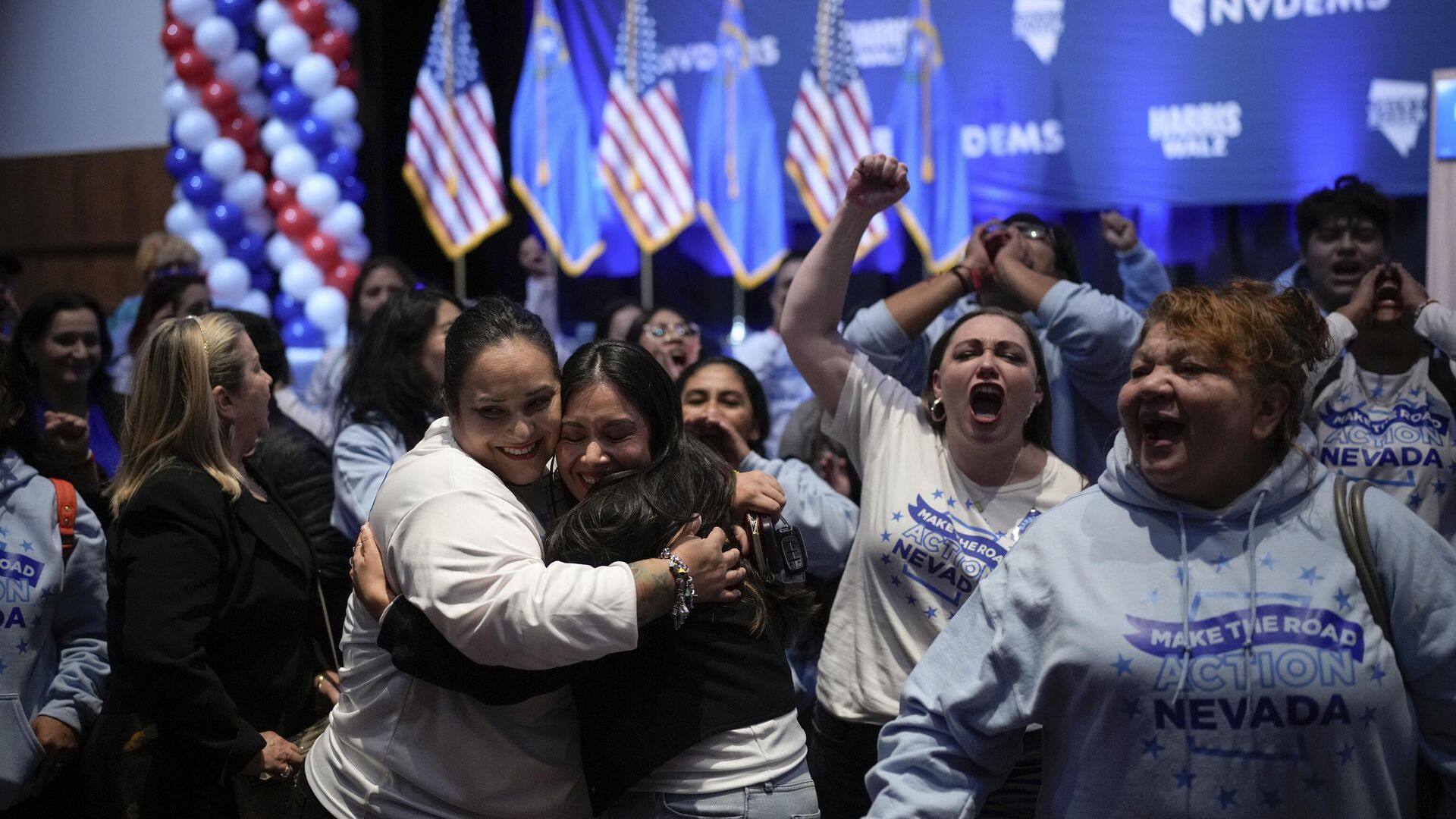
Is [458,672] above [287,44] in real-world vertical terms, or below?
below

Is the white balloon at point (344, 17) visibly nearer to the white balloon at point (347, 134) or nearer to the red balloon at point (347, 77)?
the red balloon at point (347, 77)

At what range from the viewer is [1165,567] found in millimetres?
1835

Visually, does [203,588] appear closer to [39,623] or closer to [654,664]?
[39,623]

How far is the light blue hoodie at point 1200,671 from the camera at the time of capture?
5.68 ft

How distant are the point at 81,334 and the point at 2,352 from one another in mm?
1122

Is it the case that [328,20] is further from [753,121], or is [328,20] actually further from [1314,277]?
[1314,277]

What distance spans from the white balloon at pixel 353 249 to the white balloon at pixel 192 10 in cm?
149

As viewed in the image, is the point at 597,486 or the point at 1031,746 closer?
the point at 597,486

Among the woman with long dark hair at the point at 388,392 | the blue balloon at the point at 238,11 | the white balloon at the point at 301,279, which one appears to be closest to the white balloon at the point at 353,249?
the white balloon at the point at 301,279

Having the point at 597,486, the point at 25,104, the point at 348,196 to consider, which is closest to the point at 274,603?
the point at 597,486

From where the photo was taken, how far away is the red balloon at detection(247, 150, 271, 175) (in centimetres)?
733

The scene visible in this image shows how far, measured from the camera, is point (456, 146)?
8039 millimetres

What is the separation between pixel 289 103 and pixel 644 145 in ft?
6.80

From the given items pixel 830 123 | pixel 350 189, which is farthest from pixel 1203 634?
pixel 350 189
